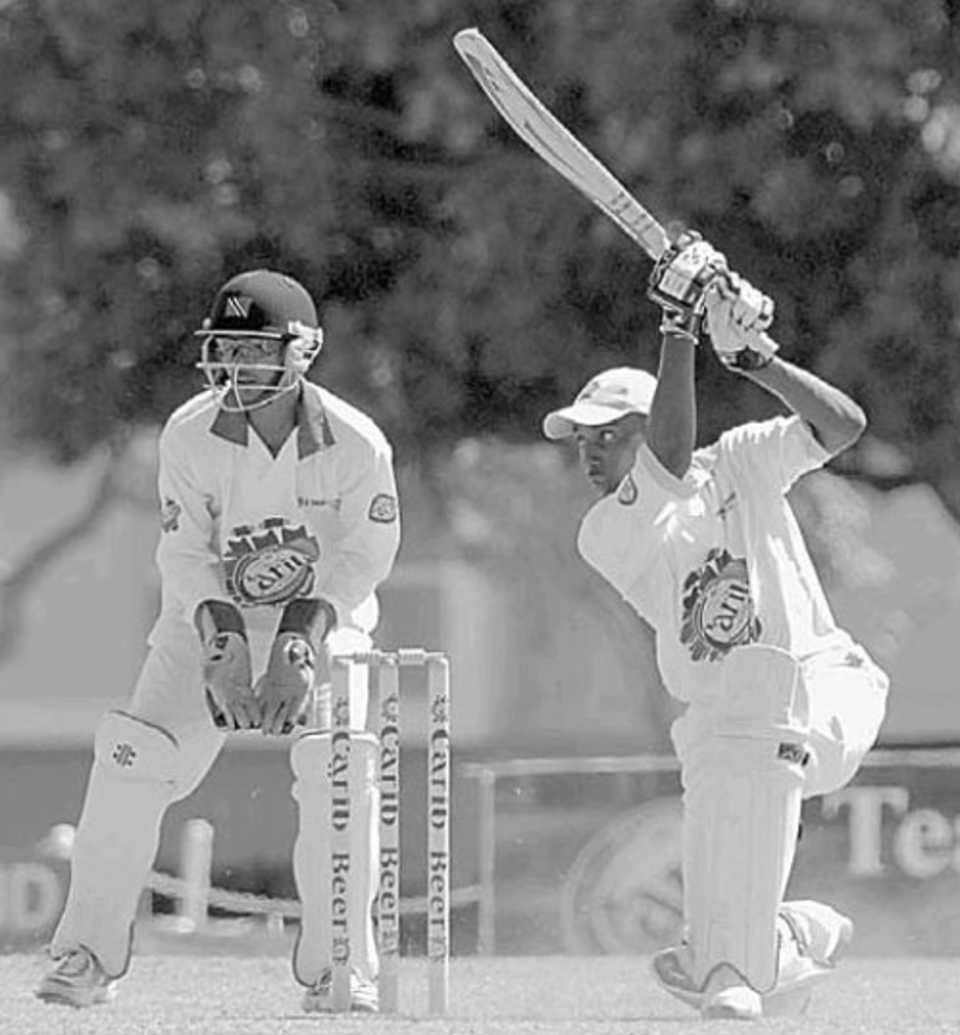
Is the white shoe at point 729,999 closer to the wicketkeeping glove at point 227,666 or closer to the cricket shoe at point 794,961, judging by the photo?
the cricket shoe at point 794,961

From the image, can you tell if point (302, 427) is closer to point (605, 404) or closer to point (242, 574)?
point (242, 574)

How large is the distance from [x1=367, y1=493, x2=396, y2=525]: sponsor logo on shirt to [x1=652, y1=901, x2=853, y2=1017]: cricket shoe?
0.95 meters

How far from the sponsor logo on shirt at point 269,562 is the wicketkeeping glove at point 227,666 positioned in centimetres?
9

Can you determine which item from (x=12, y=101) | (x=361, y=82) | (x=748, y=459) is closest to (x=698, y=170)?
(x=361, y=82)

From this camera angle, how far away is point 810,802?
1119cm

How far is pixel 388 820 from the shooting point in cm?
694

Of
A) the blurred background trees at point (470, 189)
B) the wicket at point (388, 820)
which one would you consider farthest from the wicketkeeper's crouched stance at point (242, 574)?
the blurred background trees at point (470, 189)

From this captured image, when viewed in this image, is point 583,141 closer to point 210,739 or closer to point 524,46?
point 524,46

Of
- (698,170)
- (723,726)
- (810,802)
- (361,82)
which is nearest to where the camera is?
(723,726)

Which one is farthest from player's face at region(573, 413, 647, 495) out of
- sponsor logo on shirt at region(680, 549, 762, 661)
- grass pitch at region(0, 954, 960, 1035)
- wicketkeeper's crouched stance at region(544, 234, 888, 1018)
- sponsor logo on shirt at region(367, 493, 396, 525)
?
grass pitch at region(0, 954, 960, 1035)

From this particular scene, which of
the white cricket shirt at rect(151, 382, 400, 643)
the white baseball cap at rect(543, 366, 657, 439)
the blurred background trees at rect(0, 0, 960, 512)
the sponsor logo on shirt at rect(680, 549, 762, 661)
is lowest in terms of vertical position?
the sponsor logo on shirt at rect(680, 549, 762, 661)

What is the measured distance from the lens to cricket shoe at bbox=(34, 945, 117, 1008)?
7234 mm

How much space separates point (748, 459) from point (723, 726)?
0.60 metres

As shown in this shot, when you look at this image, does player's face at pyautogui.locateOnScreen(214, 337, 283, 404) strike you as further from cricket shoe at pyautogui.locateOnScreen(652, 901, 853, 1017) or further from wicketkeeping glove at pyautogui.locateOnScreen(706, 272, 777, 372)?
cricket shoe at pyautogui.locateOnScreen(652, 901, 853, 1017)
